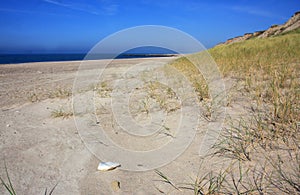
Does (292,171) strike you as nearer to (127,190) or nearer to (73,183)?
(127,190)

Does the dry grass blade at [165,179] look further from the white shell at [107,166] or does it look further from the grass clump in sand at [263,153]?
the white shell at [107,166]

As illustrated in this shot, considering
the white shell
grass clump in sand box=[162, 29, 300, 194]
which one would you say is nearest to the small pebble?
the white shell

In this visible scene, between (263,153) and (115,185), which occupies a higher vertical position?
(263,153)

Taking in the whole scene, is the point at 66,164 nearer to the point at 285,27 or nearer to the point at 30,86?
the point at 30,86

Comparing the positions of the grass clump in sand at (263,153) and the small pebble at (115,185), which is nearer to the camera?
the grass clump in sand at (263,153)

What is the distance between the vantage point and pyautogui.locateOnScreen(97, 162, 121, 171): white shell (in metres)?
1.53

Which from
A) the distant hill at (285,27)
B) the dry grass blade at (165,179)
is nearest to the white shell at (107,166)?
the dry grass blade at (165,179)

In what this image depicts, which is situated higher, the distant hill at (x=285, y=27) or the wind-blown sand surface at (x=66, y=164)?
the distant hill at (x=285, y=27)

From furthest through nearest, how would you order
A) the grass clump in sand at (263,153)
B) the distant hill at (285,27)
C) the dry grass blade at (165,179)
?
the distant hill at (285,27) < the dry grass blade at (165,179) < the grass clump in sand at (263,153)

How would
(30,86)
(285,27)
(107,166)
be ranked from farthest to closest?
(285,27) → (30,86) → (107,166)

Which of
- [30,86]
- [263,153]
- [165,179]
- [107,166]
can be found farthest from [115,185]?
[30,86]

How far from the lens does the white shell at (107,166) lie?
1.53 metres

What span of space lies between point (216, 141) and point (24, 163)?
168 centimetres

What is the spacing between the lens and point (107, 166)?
5.04 ft
